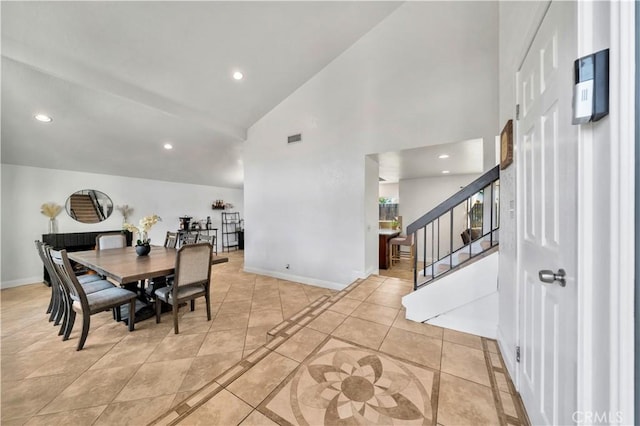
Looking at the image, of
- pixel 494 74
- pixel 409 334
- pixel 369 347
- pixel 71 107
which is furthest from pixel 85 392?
pixel 494 74

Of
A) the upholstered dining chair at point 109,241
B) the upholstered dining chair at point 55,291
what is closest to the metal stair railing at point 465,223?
the upholstered dining chair at point 55,291

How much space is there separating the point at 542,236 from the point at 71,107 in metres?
5.43

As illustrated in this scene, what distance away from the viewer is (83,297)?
225 centimetres

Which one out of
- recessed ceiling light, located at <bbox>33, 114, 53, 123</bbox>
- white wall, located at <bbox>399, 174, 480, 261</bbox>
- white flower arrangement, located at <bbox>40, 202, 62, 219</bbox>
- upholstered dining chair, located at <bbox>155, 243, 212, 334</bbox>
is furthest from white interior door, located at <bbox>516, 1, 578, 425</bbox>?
white flower arrangement, located at <bbox>40, 202, 62, 219</bbox>

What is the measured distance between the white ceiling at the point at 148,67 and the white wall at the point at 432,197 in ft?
12.6

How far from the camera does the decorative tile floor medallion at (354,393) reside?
4.07ft

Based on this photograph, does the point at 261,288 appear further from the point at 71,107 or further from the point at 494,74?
the point at 494,74

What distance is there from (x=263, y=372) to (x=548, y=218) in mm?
1905

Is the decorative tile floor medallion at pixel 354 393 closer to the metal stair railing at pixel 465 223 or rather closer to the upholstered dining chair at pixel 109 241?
the metal stair railing at pixel 465 223

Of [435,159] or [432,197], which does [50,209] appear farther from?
[432,197]

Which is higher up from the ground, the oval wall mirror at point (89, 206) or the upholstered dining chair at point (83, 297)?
the oval wall mirror at point (89, 206)

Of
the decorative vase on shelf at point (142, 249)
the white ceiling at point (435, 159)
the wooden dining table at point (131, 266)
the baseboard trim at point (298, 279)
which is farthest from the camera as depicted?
the baseboard trim at point (298, 279)

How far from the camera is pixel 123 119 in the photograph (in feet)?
12.1

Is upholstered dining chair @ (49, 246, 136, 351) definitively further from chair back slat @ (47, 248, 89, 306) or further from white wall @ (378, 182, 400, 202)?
white wall @ (378, 182, 400, 202)
